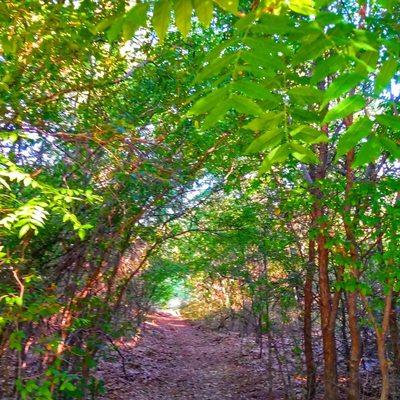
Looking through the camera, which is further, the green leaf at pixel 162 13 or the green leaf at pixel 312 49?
the green leaf at pixel 162 13

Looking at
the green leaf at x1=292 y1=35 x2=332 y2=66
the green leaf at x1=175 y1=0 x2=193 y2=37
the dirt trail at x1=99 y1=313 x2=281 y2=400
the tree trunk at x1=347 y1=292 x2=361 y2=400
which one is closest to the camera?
the green leaf at x1=292 y1=35 x2=332 y2=66

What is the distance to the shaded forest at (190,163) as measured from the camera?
1.15 metres

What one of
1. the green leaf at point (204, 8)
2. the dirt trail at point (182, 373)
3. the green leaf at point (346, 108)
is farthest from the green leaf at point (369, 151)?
the dirt trail at point (182, 373)


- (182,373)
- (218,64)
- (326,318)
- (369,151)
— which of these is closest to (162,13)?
(218,64)

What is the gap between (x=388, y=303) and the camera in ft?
17.6

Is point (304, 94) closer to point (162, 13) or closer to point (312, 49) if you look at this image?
point (312, 49)

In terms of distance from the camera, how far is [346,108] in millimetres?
1033

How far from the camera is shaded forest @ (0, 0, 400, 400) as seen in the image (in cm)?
115

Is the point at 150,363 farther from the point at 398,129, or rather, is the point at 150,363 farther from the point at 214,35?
the point at 398,129

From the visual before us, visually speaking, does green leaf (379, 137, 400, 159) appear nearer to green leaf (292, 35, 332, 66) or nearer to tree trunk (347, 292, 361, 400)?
green leaf (292, 35, 332, 66)

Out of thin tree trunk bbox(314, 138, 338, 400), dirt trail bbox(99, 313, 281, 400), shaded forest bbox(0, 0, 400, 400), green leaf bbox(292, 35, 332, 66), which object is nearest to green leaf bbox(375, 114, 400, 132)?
shaded forest bbox(0, 0, 400, 400)

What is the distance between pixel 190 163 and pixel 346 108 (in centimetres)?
510

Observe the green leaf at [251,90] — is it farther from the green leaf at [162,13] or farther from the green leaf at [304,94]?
the green leaf at [162,13]

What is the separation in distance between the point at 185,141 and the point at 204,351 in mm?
13384
